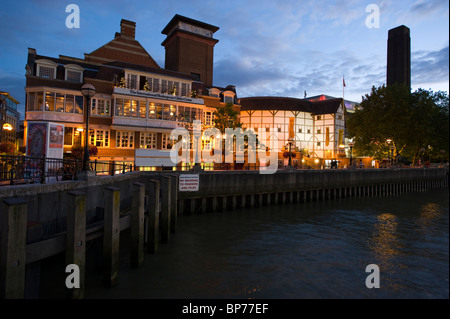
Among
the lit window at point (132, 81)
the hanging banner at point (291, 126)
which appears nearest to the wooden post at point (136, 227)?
the lit window at point (132, 81)

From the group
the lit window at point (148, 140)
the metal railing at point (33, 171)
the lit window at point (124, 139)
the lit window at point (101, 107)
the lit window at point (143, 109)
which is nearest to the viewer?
the metal railing at point (33, 171)

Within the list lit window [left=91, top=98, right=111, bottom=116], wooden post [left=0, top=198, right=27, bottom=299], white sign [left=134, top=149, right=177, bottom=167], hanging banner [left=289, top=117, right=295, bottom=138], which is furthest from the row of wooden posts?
hanging banner [left=289, top=117, right=295, bottom=138]

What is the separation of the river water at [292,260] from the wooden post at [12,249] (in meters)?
2.85

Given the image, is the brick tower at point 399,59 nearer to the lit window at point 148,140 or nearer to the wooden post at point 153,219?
the lit window at point 148,140

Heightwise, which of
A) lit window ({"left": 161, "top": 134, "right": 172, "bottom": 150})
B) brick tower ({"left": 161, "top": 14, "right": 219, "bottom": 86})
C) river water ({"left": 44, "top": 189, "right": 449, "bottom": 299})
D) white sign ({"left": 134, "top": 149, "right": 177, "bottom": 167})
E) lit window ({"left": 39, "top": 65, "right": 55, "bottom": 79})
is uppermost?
brick tower ({"left": 161, "top": 14, "right": 219, "bottom": 86})

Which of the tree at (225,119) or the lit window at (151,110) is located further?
the tree at (225,119)

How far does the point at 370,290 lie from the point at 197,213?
14502 mm

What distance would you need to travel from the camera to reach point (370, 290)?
9531mm

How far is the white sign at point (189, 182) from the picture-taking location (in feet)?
73.3

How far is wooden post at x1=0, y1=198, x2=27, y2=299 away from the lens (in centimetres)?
584

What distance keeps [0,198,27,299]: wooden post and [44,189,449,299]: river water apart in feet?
9.36

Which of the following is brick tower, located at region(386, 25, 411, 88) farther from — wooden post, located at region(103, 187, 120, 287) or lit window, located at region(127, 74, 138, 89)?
wooden post, located at region(103, 187, 120, 287)

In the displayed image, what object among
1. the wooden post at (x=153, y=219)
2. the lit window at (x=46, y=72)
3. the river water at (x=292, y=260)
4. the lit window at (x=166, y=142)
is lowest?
the river water at (x=292, y=260)

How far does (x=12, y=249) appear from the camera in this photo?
19.5ft
